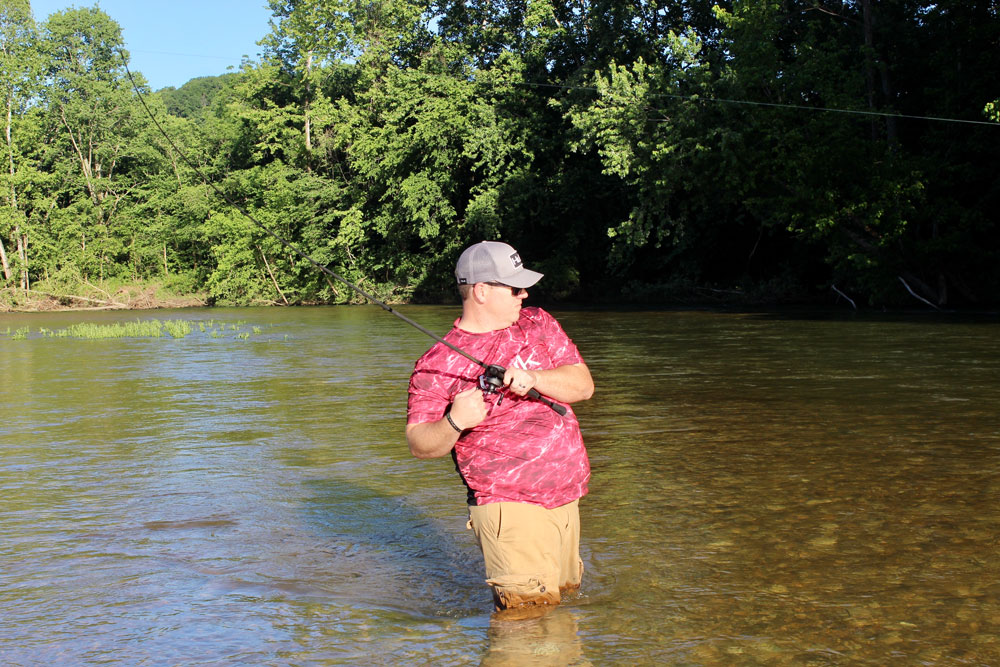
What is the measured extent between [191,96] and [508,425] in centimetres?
11302

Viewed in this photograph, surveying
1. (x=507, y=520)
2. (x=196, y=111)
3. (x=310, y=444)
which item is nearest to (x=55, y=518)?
(x=310, y=444)

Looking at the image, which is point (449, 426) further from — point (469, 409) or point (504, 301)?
point (504, 301)

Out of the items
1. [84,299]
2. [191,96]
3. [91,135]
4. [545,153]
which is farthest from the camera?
[191,96]

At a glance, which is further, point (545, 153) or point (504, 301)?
point (545, 153)

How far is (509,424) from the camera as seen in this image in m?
4.05

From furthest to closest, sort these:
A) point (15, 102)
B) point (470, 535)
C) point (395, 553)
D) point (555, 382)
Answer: point (15, 102)
point (470, 535)
point (395, 553)
point (555, 382)

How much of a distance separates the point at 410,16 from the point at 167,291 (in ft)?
57.8

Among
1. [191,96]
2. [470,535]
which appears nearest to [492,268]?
[470,535]

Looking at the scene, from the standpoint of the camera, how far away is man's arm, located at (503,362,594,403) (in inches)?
147

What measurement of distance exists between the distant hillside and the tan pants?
3523 inches

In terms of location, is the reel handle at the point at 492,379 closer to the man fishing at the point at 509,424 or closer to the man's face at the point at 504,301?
the man fishing at the point at 509,424

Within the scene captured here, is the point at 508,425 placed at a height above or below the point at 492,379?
below

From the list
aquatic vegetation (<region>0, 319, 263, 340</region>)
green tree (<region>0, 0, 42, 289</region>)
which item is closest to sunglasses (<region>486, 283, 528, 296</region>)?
aquatic vegetation (<region>0, 319, 263, 340</region>)

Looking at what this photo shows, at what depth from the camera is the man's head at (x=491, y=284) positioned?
4004 mm
